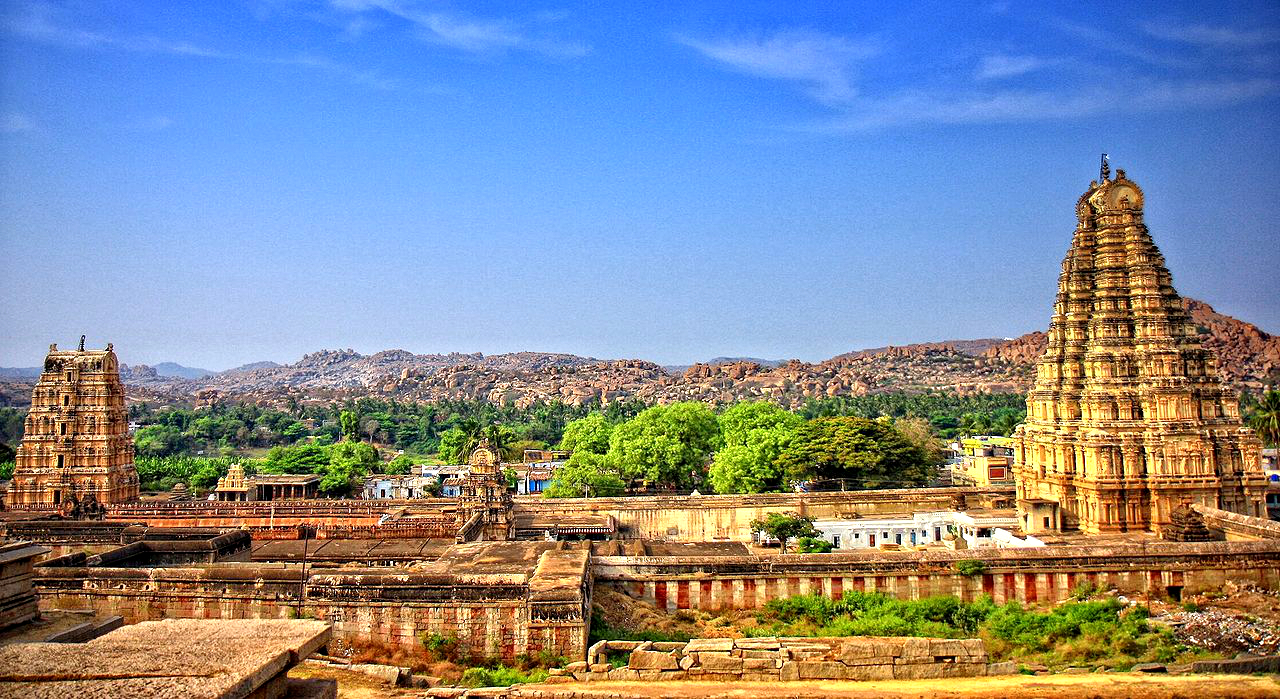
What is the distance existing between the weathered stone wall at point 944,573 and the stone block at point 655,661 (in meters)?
8.35

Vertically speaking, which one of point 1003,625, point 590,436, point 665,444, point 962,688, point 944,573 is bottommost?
point 1003,625

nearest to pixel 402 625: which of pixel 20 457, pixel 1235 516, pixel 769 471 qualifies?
pixel 1235 516

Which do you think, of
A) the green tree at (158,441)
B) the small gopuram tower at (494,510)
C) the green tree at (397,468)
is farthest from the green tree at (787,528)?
the green tree at (158,441)

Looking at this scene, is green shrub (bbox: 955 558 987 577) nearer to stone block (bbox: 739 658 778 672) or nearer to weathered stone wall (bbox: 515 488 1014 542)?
stone block (bbox: 739 658 778 672)

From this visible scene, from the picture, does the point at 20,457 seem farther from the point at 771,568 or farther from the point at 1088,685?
the point at 1088,685

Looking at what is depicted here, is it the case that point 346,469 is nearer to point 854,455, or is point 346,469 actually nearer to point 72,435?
point 72,435

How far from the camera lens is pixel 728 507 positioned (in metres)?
38.4

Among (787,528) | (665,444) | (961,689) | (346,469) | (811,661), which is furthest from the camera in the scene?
(346,469)

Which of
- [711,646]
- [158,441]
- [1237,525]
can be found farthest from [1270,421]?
[158,441]

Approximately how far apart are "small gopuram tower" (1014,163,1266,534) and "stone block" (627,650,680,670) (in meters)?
21.2

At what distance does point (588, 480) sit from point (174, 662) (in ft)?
125

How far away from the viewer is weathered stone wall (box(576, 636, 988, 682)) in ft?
43.3

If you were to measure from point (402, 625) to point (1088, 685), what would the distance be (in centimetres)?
1249

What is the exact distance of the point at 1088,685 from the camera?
12453 millimetres
